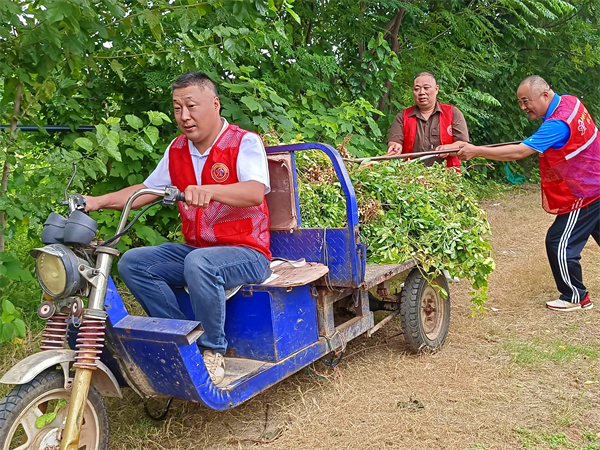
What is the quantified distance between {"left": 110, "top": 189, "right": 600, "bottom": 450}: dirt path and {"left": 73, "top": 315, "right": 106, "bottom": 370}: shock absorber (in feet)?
2.90

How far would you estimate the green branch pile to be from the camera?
13.5ft

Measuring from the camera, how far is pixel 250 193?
3014mm

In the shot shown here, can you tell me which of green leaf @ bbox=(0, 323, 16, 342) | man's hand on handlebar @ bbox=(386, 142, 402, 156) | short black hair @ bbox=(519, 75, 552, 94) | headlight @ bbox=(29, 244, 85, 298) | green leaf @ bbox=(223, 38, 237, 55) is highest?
green leaf @ bbox=(223, 38, 237, 55)

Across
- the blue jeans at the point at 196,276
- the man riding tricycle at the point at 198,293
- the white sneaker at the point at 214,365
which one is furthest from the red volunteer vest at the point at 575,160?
the white sneaker at the point at 214,365

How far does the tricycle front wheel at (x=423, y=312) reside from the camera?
13.8 feet

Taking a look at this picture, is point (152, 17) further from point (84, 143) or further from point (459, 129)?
point (459, 129)

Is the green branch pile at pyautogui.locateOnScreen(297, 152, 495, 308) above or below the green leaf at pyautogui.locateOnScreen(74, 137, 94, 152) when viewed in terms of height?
below

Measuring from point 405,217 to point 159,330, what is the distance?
2198 mm

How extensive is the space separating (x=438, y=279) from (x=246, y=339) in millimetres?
1815

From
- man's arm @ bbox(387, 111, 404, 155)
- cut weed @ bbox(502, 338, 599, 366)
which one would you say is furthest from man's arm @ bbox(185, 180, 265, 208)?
man's arm @ bbox(387, 111, 404, 155)

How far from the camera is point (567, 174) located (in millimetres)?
5281

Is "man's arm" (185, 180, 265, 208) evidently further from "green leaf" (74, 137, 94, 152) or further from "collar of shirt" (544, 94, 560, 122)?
"collar of shirt" (544, 94, 560, 122)

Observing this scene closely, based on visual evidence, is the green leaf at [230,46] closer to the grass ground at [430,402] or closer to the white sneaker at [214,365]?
the white sneaker at [214,365]

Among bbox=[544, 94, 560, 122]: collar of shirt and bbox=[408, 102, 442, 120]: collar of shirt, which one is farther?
bbox=[408, 102, 442, 120]: collar of shirt
